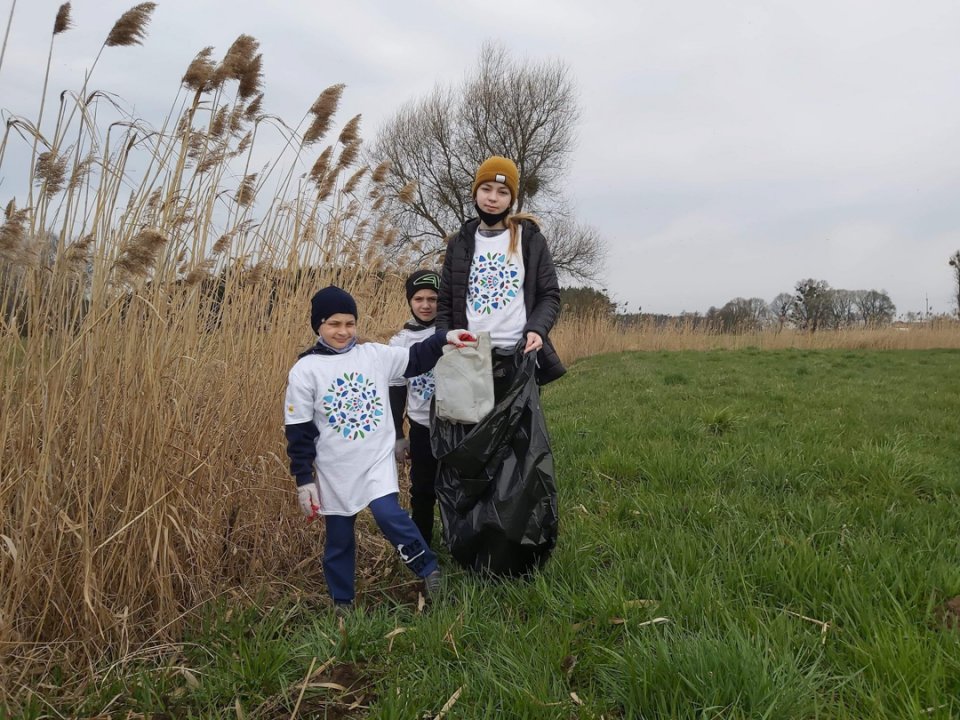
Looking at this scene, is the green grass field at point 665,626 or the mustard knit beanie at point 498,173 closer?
the green grass field at point 665,626

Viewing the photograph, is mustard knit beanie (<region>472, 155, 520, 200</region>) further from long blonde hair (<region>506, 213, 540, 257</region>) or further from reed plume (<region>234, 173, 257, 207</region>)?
reed plume (<region>234, 173, 257, 207</region>)

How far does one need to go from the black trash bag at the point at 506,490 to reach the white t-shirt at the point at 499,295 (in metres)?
0.25

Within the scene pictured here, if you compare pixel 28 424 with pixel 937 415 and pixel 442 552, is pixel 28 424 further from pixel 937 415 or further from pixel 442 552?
pixel 937 415

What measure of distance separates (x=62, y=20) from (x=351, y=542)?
2.05 m

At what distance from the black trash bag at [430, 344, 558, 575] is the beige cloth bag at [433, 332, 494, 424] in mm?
55

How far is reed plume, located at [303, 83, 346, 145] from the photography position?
2732 mm

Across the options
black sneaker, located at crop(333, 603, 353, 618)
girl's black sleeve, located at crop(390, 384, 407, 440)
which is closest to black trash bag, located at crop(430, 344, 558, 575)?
black sneaker, located at crop(333, 603, 353, 618)

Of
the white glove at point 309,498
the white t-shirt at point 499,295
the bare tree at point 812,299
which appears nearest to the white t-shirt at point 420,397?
the white t-shirt at point 499,295

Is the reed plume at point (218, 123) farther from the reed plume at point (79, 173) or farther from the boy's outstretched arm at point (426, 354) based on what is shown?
the boy's outstretched arm at point (426, 354)

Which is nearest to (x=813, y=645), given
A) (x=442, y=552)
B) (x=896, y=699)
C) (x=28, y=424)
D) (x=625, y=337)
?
(x=896, y=699)

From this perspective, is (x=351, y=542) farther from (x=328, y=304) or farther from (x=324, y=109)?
(x=324, y=109)

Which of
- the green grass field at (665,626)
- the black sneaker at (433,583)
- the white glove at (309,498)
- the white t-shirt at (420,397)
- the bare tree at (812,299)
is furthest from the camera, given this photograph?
the bare tree at (812,299)

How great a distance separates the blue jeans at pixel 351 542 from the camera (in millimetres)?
2221

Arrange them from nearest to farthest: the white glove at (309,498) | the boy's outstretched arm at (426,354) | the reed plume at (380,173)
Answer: the white glove at (309,498) < the boy's outstretched arm at (426,354) < the reed plume at (380,173)
